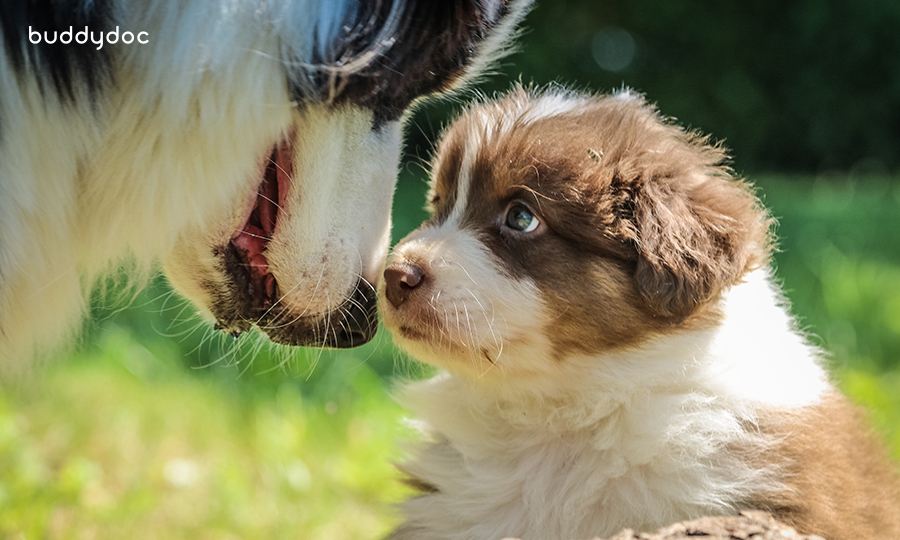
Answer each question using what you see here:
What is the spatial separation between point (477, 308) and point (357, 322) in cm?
43

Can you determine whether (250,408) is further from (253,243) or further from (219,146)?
(219,146)

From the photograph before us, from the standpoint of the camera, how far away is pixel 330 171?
229cm

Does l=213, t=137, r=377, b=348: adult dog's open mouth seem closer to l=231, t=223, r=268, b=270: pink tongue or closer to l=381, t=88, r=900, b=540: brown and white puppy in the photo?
l=231, t=223, r=268, b=270: pink tongue

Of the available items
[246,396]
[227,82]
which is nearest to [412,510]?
[227,82]

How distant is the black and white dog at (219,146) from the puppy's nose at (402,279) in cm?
17

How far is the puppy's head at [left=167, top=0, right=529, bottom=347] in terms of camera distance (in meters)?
2.15

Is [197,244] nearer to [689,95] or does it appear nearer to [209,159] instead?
[209,159]

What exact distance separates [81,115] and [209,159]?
1.00 ft

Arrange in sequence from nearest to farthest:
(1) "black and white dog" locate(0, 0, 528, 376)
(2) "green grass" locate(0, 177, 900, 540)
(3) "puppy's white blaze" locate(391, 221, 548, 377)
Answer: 1. (1) "black and white dog" locate(0, 0, 528, 376)
2. (3) "puppy's white blaze" locate(391, 221, 548, 377)
3. (2) "green grass" locate(0, 177, 900, 540)

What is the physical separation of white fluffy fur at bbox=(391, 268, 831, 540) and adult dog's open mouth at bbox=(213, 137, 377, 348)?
36 centimetres

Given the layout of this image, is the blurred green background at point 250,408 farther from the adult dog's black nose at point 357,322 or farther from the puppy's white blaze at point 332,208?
the puppy's white blaze at point 332,208

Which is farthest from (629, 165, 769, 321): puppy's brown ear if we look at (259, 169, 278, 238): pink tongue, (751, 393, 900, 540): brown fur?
(259, 169, 278, 238): pink tongue

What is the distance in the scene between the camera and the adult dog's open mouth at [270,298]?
2.34 meters

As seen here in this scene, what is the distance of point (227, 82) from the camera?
81.6 inches
